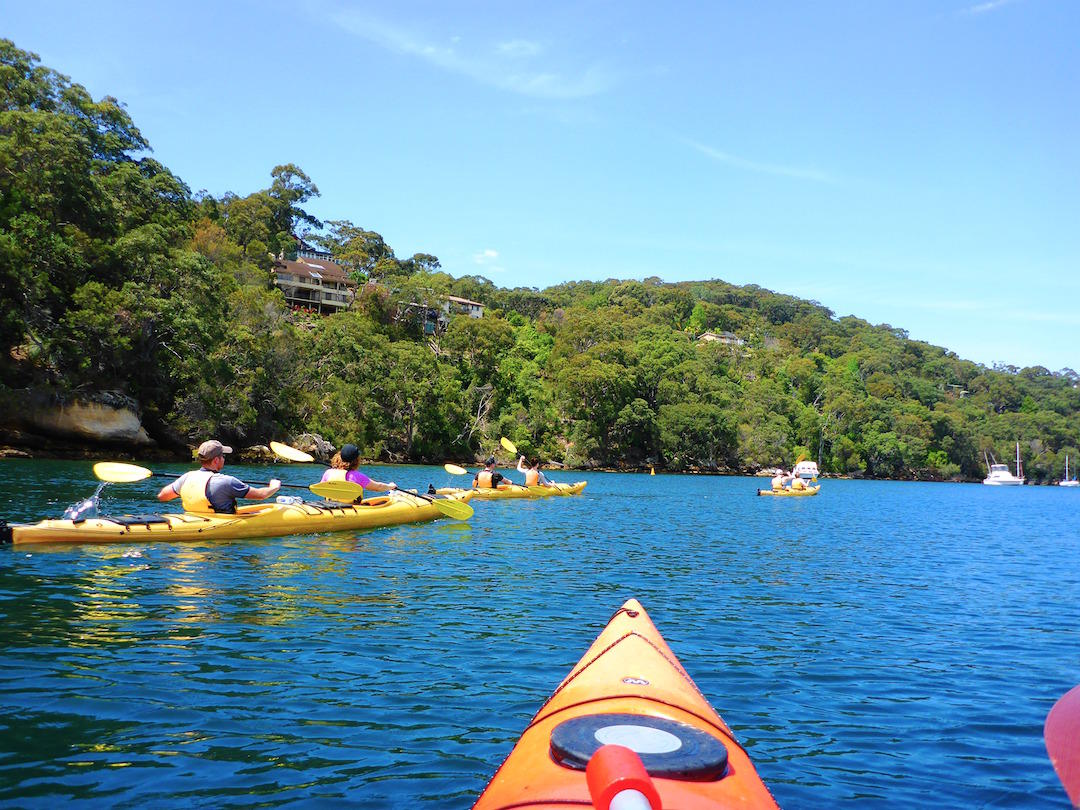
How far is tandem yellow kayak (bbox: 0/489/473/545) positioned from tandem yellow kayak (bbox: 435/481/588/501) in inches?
133

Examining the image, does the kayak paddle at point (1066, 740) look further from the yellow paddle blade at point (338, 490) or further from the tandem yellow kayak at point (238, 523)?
the yellow paddle blade at point (338, 490)

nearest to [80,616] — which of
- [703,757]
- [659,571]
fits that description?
[703,757]

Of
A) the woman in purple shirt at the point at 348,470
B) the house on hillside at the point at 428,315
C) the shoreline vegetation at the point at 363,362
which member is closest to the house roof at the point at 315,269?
the shoreline vegetation at the point at 363,362

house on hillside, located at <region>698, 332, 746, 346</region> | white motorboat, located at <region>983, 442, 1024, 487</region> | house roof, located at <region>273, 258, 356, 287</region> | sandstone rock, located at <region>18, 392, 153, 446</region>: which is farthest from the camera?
house on hillside, located at <region>698, 332, 746, 346</region>

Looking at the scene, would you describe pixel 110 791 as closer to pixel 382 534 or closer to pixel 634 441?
pixel 382 534

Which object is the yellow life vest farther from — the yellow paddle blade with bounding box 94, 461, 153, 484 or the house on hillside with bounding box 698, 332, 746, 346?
the house on hillside with bounding box 698, 332, 746, 346

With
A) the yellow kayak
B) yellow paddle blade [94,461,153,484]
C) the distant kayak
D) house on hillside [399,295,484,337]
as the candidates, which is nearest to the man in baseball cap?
yellow paddle blade [94,461,153,484]

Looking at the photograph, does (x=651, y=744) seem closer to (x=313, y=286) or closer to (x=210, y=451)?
(x=210, y=451)

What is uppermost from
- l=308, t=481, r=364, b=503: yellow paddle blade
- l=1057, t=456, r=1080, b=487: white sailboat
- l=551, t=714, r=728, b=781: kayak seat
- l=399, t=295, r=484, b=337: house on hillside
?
l=399, t=295, r=484, b=337: house on hillside

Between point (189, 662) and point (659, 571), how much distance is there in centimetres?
634

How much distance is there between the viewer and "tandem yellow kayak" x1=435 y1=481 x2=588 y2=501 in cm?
1745

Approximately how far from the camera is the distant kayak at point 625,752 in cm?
220

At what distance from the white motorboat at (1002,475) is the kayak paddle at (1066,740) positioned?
83.0m

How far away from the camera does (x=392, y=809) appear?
3293 mm
